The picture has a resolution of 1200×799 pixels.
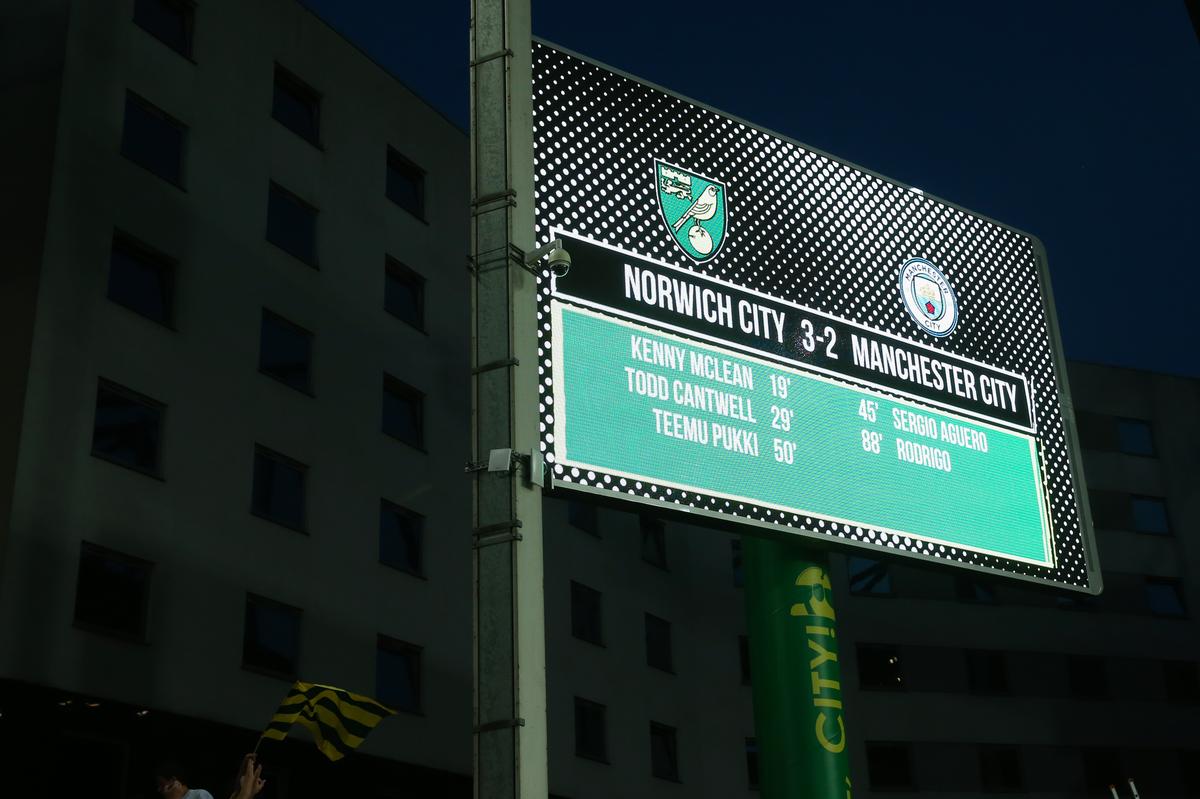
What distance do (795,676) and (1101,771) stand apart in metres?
35.4

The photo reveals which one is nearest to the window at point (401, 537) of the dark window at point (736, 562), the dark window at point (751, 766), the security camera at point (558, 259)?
the dark window at point (751, 766)

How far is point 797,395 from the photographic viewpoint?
1449cm

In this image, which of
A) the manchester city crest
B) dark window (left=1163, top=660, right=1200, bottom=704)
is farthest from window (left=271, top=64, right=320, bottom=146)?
dark window (left=1163, top=660, right=1200, bottom=704)

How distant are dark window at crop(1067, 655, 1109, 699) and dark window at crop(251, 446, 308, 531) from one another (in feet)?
91.7

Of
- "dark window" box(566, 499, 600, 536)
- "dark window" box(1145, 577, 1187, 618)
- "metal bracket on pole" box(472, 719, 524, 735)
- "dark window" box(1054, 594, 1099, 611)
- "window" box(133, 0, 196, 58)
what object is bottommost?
"metal bracket on pole" box(472, 719, 524, 735)

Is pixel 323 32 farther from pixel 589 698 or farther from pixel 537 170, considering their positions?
pixel 537 170

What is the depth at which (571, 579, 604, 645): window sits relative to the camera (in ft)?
120

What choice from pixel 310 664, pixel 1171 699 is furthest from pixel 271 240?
pixel 1171 699

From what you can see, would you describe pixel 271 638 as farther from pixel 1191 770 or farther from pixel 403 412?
pixel 1191 770

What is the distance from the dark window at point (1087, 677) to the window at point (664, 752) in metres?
15.1

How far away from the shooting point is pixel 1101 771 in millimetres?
46500

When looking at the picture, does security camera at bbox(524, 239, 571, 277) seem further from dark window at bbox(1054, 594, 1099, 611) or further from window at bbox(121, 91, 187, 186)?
dark window at bbox(1054, 594, 1099, 611)

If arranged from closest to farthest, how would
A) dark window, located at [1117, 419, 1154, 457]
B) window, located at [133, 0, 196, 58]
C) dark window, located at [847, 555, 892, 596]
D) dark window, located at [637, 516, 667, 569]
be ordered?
window, located at [133, 0, 196, 58] < dark window, located at [637, 516, 667, 569] < dark window, located at [847, 555, 892, 596] < dark window, located at [1117, 419, 1154, 457]

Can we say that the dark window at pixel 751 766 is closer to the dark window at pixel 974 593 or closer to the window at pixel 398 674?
the dark window at pixel 974 593
